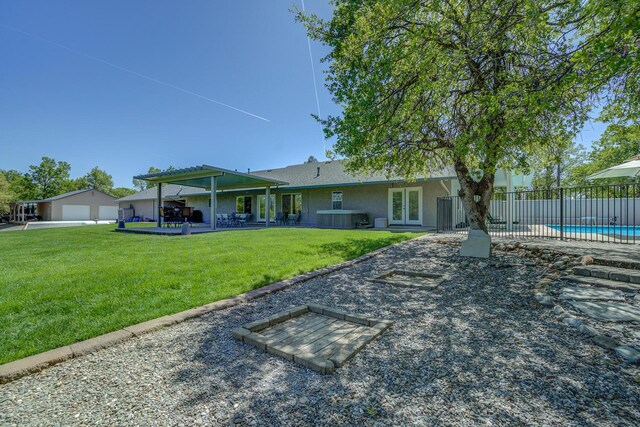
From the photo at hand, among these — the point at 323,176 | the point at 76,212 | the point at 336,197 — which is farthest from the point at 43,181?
the point at 336,197

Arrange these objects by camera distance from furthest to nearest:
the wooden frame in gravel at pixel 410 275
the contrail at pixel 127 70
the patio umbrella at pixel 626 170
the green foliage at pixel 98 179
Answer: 1. the green foliage at pixel 98 179
2. the contrail at pixel 127 70
3. the patio umbrella at pixel 626 170
4. the wooden frame in gravel at pixel 410 275

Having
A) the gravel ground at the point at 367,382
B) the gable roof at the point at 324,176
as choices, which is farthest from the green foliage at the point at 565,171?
the gravel ground at the point at 367,382

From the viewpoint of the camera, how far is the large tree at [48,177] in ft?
168

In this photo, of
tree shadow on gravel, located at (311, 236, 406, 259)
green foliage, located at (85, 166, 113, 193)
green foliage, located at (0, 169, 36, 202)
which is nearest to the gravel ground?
tree shadow on gravel, located at (311, 236, 406, 259)

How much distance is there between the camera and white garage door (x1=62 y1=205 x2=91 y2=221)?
35.5 m

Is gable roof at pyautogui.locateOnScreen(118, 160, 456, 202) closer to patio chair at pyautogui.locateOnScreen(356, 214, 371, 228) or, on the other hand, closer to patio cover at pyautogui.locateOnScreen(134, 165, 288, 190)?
patio cover at pyautogui.locateOnScreen(134, 165, 288, 190)

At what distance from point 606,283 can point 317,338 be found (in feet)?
15.2

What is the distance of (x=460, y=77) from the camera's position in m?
6.98

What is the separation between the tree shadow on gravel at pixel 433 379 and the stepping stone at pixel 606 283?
161 cm

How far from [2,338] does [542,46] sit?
9.38m

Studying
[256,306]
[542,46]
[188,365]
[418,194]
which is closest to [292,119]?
[418,194]

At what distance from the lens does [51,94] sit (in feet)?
62.2

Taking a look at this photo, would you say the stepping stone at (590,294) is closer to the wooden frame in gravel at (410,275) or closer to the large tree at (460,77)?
the wooden frame in gravel at (410,275)

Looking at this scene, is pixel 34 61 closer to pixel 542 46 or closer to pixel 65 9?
pixel 65 9
